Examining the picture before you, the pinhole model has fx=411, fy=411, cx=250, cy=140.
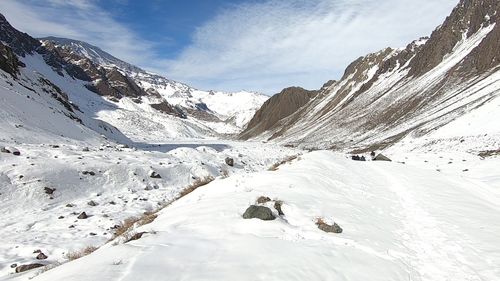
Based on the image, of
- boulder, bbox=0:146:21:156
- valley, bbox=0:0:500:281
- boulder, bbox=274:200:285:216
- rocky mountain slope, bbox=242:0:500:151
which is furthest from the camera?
rocky mountain slope, bbox=242:0:500:151

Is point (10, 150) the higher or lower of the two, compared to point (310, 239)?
higher

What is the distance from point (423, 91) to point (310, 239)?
108029 mm

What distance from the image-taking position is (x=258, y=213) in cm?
1034

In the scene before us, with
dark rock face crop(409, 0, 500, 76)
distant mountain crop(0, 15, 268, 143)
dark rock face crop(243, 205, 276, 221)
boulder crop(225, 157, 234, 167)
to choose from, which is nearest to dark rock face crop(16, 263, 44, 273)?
dark rock face crop(243, 205, 276, 221)

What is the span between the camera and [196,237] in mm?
8586

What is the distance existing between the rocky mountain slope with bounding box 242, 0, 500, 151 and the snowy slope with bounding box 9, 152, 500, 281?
39826 mm

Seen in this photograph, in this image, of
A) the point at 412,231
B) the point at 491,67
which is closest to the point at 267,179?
the point at 412,231

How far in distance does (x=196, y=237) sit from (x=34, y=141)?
79.0 feet

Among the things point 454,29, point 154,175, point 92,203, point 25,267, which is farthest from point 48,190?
point 454,29

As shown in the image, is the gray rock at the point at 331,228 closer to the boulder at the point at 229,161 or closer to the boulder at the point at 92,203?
the boulder at the point at 92,203

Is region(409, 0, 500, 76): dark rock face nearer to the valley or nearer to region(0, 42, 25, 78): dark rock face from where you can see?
the valley

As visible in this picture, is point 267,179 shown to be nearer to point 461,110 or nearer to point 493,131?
point 493,131

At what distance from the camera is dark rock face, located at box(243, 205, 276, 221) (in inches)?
406

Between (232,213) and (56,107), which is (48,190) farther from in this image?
(56,107)
